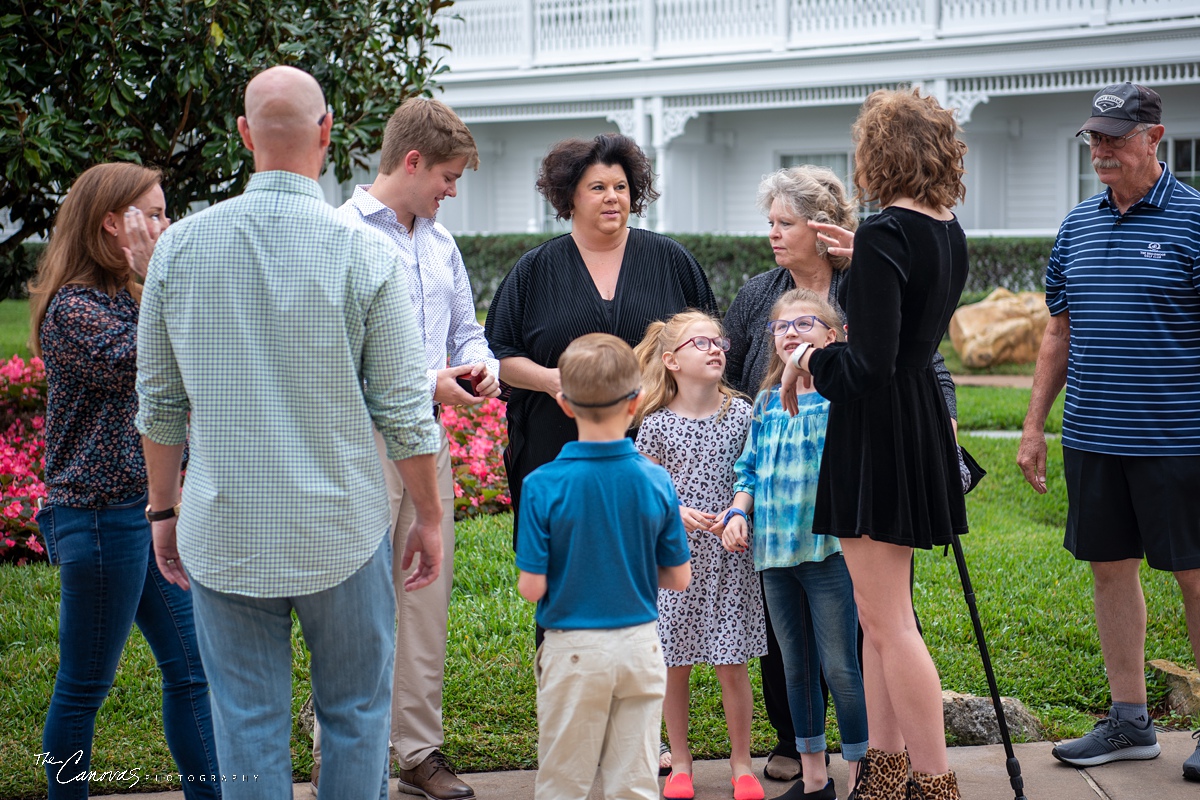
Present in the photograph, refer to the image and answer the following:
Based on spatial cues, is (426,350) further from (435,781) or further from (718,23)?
(718,23)

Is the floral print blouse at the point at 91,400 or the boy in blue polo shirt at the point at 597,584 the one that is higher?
the floral print blouse at the point at 91,400

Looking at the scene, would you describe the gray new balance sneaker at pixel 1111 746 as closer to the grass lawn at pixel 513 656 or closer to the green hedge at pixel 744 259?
the grass lawn at pixel 513 656

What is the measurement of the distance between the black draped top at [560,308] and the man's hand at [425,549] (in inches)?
45.3

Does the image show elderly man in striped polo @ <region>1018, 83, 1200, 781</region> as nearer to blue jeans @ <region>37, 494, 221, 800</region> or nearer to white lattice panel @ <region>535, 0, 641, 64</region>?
blue jeans @ <region>37, 494, 221, 800</region>

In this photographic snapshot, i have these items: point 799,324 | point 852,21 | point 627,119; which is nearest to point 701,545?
point 799,324

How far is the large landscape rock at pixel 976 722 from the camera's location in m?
4.22

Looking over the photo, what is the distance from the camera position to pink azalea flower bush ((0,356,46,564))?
6.33 metres

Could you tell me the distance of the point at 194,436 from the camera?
2.56 meters

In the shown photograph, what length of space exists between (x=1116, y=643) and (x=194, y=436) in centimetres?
332

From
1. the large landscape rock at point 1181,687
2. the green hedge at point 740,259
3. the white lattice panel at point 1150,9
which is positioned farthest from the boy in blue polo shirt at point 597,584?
the white lattice panel at point 1150,9

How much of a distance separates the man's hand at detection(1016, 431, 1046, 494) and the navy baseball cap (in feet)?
3.74

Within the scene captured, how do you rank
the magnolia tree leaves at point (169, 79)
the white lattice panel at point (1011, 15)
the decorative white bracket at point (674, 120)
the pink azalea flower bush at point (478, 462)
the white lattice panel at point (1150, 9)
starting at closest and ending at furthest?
the magnolia tree leaves at point (169, 79), the pink azalea flower bush at point (478, 462), the white lattice panel at point (1150, 9), the white lattice panel at point (1011, 15), the decorative white bracket at point (674, 120)

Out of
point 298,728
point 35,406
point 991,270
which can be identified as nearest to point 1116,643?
point 298,728

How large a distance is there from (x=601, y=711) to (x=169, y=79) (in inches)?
214
